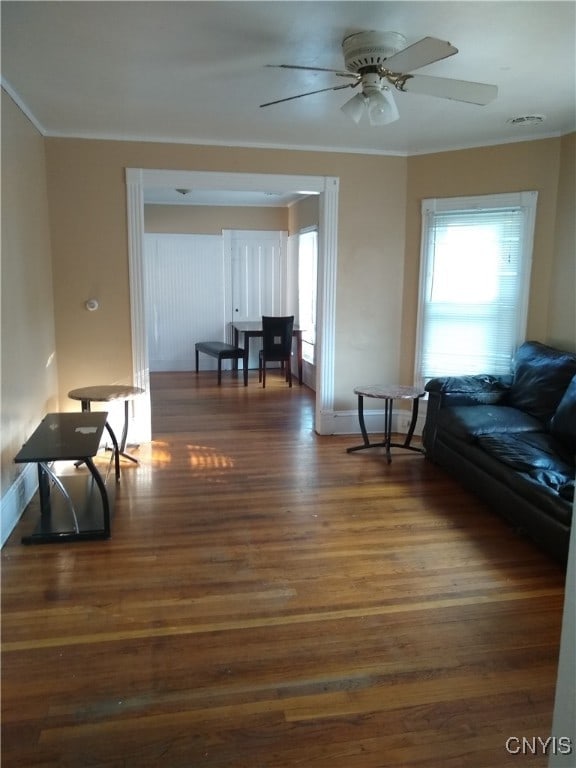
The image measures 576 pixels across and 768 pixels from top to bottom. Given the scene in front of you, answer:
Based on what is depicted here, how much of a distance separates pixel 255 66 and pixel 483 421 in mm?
2598

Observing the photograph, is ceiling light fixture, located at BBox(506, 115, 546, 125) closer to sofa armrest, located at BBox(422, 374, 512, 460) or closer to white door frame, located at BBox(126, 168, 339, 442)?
white door frame, located at BBox(126, 168, 339, 442)

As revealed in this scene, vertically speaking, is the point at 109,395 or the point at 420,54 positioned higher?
the point at 420,54

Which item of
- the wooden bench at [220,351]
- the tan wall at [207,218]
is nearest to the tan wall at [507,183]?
the wooden bench at [220,351]

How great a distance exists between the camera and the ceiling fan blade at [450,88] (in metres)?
2.74

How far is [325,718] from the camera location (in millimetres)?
1988

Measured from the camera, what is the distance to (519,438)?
3.70 metres

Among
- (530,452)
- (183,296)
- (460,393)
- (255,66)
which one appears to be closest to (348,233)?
(460,393)

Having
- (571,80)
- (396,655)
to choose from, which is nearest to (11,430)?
(396,655)

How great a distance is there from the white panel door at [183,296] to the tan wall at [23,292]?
4094 millimetres

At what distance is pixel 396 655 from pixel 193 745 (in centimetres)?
86

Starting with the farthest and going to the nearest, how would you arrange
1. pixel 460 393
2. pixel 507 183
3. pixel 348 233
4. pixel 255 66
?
pixel 348 233 → pixel 507 183 → pixel 460 393 → pixel 255 66

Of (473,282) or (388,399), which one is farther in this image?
(473,282)

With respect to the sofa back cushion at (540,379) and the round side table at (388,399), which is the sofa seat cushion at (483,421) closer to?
the sofa back cushion at (540,379)

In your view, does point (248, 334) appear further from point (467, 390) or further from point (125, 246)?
point (467, 390)
